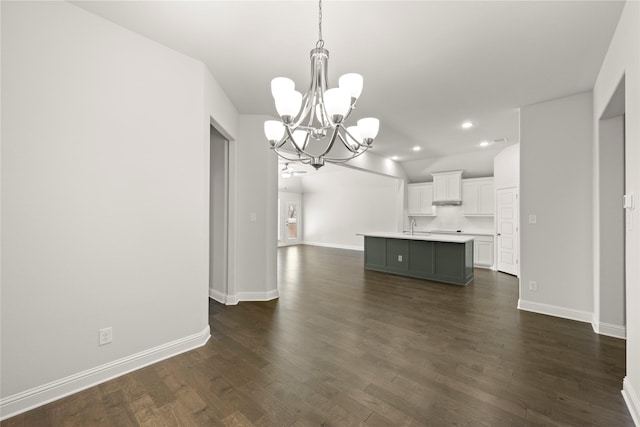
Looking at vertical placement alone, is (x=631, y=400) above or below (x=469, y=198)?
below

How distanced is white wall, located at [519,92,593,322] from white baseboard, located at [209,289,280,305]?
352 cm

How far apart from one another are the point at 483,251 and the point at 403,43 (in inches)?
231

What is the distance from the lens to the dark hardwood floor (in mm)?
1701

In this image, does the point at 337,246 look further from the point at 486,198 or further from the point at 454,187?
the point at 486,198

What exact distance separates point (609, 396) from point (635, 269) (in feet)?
3.12

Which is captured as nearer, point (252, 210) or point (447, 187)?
point (252, 210)

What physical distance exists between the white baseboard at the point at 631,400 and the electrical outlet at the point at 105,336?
362 centimetres

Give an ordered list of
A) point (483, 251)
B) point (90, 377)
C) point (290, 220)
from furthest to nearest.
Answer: point (290, 220) < point (483, 251) < point (90, 377)

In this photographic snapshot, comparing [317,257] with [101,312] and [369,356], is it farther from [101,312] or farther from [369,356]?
→ [101,312]

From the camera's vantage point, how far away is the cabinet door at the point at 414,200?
801 cm

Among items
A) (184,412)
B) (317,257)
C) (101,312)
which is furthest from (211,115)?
(317,257)

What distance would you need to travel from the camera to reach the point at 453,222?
7.48m

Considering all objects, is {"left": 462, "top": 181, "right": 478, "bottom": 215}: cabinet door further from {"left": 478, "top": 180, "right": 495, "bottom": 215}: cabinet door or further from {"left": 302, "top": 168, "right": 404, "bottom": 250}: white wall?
{"left": 302, "top": 168, "right": 404, "bottom": 250}: white wall

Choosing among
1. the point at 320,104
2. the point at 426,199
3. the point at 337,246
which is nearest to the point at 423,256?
the point at 426,199
